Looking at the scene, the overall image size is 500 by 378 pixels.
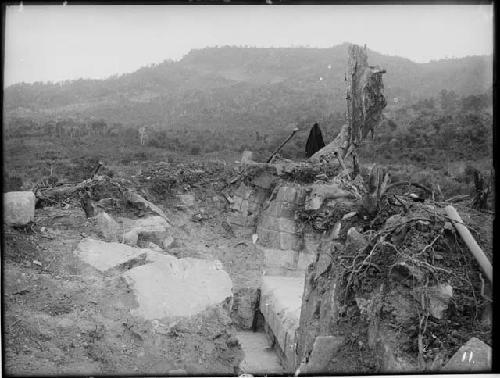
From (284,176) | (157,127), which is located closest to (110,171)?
(157,127)

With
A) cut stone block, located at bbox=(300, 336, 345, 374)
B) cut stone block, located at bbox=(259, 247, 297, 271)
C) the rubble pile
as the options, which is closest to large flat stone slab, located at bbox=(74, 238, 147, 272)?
Answer: the rubble pile

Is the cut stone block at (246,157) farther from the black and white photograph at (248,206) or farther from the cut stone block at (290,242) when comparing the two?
the cut stone block at (290,242)

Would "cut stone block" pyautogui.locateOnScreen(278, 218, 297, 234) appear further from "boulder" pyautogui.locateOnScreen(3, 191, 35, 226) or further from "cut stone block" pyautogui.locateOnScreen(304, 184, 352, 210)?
"boulder" pyautogui.locateOnScreen(3, 191, 35, 226)

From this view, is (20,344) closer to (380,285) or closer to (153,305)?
(153,305)

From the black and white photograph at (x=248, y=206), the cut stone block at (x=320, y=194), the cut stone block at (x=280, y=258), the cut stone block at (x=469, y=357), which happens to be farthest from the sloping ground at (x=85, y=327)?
the cut stone block at (x=320, y=194)

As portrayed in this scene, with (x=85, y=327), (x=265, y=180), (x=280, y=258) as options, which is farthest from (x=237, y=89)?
(x=85, y=327)

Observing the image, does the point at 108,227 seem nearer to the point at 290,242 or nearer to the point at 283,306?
the point at 283,306
